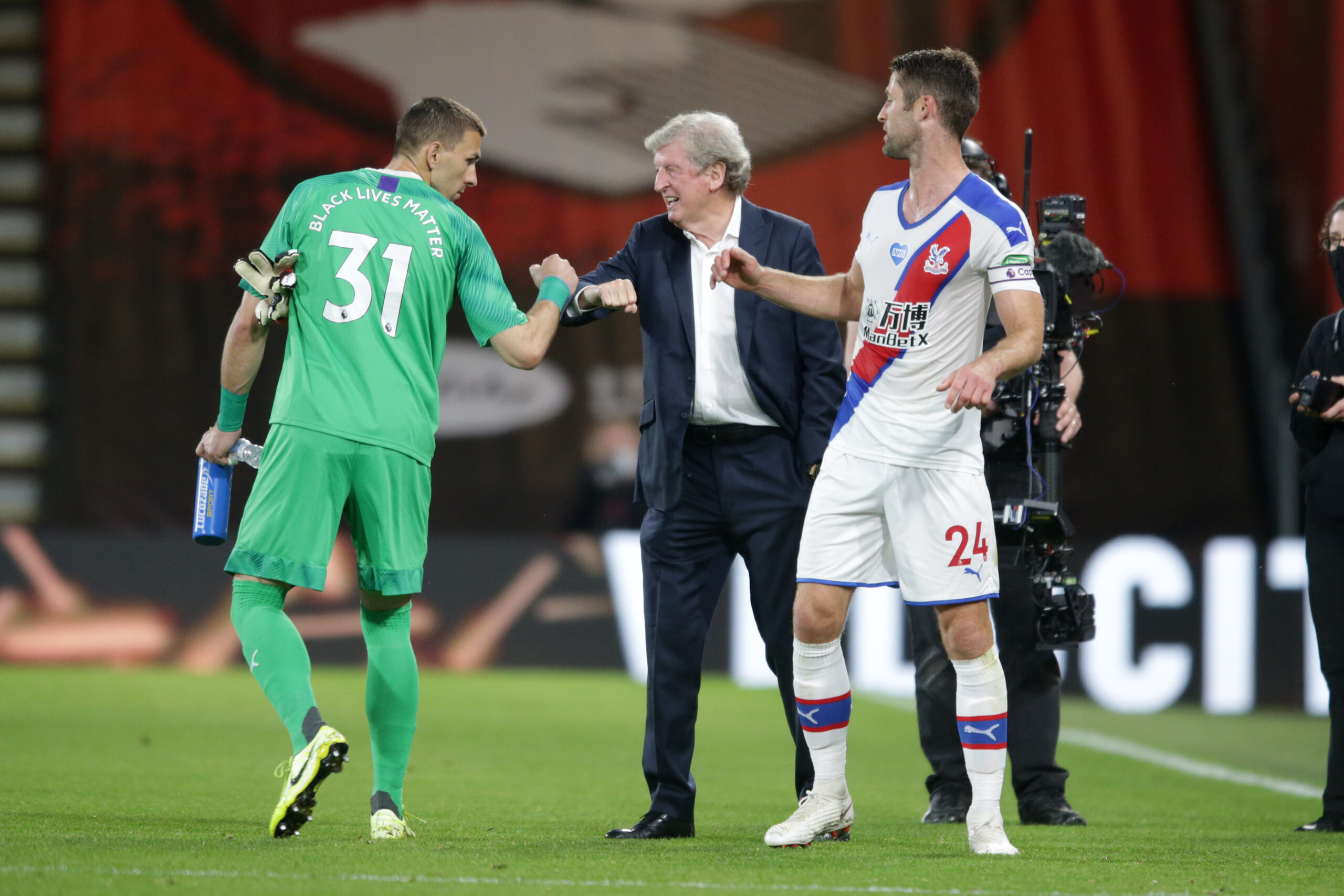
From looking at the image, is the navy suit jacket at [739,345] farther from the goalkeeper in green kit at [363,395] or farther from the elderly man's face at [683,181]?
the goalkeeper in green kit at [363,395]

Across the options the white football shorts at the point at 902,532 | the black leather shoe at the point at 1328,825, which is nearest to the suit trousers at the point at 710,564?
the white football shorts at the point at 902,532

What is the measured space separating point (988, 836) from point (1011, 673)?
4.31ft

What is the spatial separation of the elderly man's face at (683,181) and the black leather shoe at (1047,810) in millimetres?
2217

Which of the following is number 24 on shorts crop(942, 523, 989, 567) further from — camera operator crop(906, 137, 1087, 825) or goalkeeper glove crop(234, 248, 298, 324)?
goalkeeper glove crop(234, 248, 298, 324)

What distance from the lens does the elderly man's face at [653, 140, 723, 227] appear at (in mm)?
4859

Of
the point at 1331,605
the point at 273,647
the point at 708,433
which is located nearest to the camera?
the point at 273,647

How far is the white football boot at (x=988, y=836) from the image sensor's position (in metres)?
4.26

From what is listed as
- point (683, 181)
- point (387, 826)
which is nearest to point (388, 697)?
point (387, 826)

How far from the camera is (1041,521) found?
Answer: 209 inches

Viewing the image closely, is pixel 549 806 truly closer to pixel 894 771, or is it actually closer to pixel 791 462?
pixel 791 462

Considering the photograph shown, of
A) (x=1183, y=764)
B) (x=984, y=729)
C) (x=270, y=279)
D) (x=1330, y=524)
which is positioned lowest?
(x=1183, y=764)

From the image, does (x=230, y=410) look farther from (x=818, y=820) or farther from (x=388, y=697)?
(x=818, y=820)

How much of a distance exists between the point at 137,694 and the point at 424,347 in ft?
17.8

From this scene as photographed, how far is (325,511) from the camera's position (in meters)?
4.33
